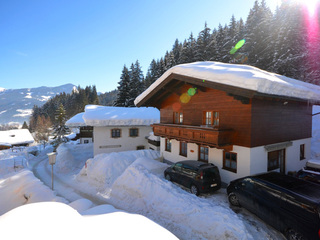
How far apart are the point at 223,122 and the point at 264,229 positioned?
20.6 feet

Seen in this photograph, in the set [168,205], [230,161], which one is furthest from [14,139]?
[230,161]

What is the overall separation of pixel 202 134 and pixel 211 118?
5.92 ft

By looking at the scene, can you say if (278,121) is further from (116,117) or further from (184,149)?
(116,117)

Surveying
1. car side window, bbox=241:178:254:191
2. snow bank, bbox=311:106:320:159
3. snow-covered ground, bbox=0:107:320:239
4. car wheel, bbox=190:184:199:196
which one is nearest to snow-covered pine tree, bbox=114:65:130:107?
snow-covered ground, bbox=0:107:320:239

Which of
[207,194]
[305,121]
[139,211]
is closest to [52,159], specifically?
[139,211]

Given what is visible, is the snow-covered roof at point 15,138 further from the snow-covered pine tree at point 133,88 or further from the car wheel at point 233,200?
the car wheel at point 233,200

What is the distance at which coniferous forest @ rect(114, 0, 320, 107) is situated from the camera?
28750 millimetres

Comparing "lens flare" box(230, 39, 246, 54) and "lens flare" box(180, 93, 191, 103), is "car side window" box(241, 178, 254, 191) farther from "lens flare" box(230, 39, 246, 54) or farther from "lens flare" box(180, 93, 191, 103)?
"lens flare" box(230, 39, 246, 54)

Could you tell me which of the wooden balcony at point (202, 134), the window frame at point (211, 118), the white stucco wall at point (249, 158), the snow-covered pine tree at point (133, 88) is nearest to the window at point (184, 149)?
the white stucco wall at point (249, 158)

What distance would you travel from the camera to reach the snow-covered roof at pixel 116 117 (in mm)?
21438

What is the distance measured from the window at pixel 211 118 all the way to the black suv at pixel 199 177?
3298mm

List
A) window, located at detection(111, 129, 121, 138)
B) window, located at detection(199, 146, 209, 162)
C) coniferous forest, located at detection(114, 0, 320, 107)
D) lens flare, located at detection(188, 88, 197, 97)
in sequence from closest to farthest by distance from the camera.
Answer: window, located at detection(199, 146, 209, 162)
lens flare, located at detection(188, 88, 197, 97)
window, located at detection(111, 129, 121, 138)
coniferous forest, located at detection(114, 0, 320, 107)

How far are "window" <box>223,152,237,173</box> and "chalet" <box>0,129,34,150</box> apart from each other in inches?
2485

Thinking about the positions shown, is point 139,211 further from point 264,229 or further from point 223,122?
point 223,122
